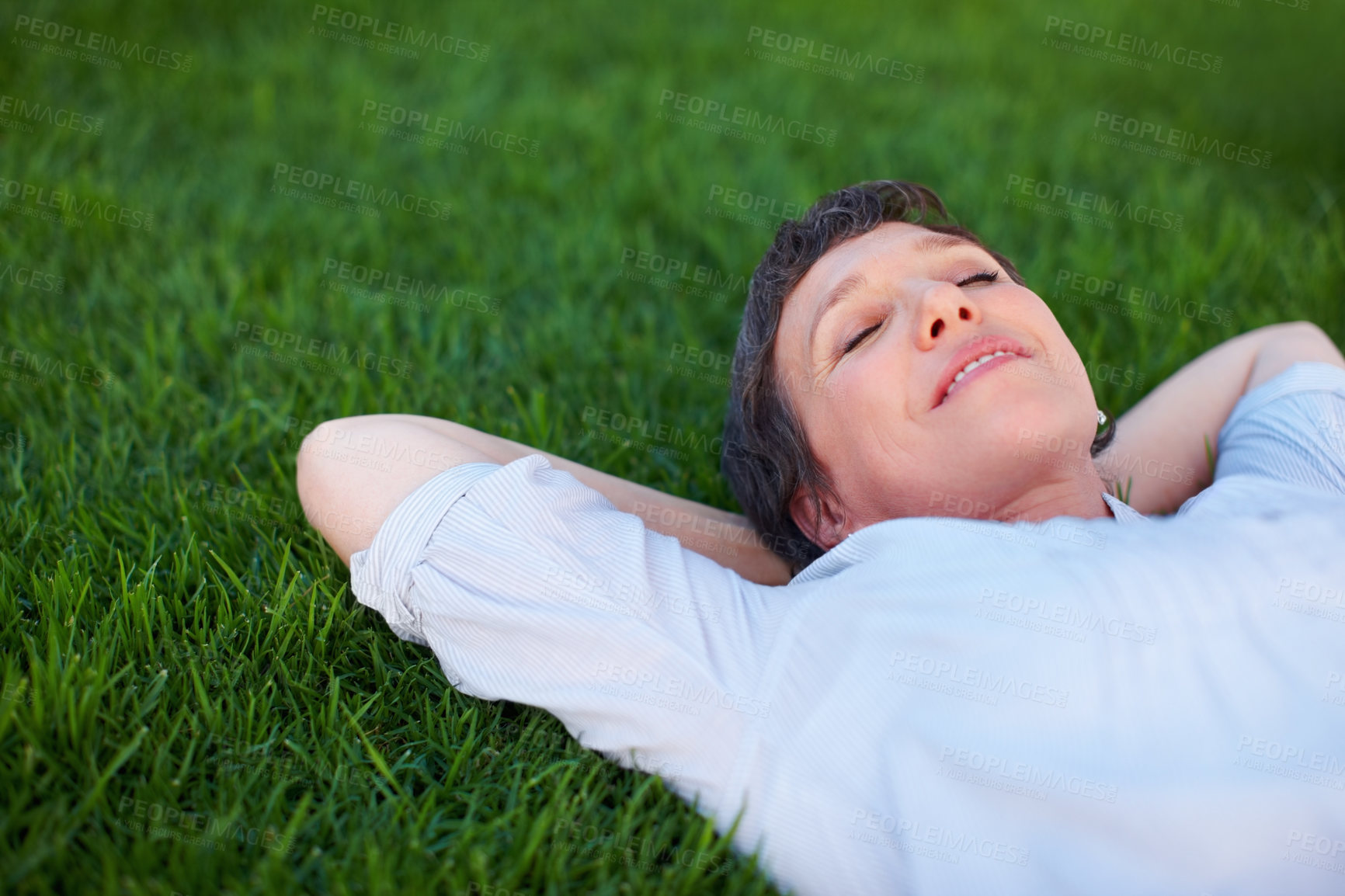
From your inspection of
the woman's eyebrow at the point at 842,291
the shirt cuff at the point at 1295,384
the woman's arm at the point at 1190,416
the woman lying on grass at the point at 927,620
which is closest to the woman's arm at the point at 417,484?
the woman lying on grass at the point at 927,620

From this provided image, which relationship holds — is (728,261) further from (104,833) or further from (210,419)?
(104,833)

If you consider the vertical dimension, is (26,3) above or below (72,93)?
above

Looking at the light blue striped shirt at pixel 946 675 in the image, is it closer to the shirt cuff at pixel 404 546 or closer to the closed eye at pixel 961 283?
the shirt cuff at pixel 404 546

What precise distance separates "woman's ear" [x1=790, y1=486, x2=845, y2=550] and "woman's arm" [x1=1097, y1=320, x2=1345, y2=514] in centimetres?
76

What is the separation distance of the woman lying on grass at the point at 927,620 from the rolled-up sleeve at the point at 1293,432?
2.0 inches

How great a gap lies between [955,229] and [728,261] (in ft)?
4.59

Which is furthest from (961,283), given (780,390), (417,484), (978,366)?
(417,484)

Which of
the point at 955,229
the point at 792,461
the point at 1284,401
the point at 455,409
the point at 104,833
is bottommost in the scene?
the point at 104,833

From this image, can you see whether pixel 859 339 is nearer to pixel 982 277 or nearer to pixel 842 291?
pixel 842 291

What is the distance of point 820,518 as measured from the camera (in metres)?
2.20

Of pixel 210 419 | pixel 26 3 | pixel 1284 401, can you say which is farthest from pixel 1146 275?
pixel 26 3

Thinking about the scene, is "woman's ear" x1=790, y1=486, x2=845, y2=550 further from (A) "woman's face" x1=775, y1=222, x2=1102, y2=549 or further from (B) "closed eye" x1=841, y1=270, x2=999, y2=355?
(B) "closed eye" x1=841, y1=270, x2=999, y2=355

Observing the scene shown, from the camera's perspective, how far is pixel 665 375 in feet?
10.5

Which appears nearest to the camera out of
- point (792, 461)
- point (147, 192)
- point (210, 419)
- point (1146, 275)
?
point (792, 461)
